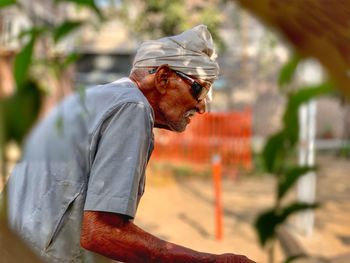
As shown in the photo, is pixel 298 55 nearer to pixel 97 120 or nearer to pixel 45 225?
pixel 97 120

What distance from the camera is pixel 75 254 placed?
129cm

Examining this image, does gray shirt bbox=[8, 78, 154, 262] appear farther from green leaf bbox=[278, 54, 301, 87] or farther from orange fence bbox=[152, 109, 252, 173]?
orange fence bbox=[152, 109, 252, 173]

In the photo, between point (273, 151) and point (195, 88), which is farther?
point (195, 88)

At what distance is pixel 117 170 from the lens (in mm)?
1175

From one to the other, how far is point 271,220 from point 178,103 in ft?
1.53

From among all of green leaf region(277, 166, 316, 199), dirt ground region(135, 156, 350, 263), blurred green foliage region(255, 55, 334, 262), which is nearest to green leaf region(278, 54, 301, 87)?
blurred green foliage region(255, 55, 334, 262)

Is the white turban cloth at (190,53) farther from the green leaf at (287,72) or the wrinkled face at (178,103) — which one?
the green leaf at (287,72)

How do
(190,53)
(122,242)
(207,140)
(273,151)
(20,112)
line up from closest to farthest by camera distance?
(20,112), (273,151), (122,242), (190,53), (207,140)

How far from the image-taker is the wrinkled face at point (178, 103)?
1.33 m

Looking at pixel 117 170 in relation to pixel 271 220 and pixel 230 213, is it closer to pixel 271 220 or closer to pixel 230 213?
pixel 271 220

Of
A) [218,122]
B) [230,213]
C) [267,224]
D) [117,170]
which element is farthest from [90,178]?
[218,122]

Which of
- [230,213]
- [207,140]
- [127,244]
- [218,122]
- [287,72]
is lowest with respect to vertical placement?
[207,140]

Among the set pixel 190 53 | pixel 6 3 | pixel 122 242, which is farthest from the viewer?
pixel 190 53

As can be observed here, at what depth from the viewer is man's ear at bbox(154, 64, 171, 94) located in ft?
4.39
